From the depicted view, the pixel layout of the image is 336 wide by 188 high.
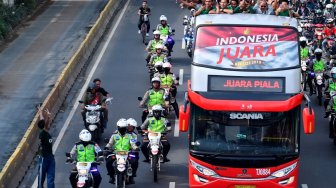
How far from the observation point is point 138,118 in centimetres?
3209

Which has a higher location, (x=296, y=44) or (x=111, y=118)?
(x=296, y=44)

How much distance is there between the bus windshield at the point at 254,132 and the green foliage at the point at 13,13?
23.2 meters

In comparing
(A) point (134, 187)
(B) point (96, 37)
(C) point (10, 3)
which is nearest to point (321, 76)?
(A) point (134, 187)

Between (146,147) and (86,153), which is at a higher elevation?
(86,153)

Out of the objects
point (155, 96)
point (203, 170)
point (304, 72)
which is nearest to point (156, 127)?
point (155, 96)

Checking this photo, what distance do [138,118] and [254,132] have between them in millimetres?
9786

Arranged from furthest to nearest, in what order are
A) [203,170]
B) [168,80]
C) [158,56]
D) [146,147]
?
[158,56] < [168,80] < [146,147] < [203,170]

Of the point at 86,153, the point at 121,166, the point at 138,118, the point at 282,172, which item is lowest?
the point at 138,118

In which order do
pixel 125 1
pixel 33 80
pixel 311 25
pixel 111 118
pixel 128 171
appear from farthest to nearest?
pixel 125 1
pixel 311 25
pixel 33 80
pixel 111 118
pixel 128 171

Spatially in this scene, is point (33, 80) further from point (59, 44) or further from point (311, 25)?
point (311, 25)

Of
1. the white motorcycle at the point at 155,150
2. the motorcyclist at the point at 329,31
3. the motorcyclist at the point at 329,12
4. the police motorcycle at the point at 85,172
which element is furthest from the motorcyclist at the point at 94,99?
the motorcyclist at the point at 329,12

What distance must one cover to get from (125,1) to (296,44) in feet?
98.7

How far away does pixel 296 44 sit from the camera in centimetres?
2381

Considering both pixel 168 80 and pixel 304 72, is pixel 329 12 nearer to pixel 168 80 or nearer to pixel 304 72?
pixel 304 72
